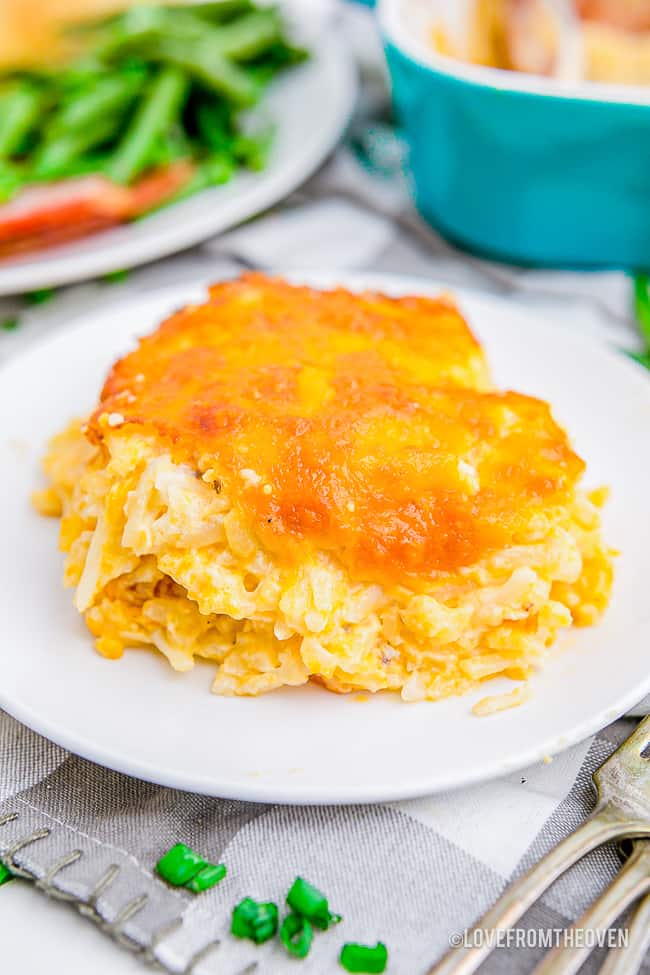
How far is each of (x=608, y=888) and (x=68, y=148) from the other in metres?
3.89

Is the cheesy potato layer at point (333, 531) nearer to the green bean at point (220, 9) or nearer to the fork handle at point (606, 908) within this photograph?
the fork handle at point (606, 908)

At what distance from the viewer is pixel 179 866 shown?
2.31 meters

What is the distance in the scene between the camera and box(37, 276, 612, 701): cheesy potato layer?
2479 millimetres

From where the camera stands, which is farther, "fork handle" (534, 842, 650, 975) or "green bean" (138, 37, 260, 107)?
"green bean" (138, 37, 260, 107)

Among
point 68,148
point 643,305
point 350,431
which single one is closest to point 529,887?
point 350,431

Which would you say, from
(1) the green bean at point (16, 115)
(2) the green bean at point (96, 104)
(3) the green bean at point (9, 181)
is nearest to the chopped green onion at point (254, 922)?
(3) the green bean at point (9, 181)

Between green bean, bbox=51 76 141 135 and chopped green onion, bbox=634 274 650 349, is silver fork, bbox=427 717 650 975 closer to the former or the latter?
chopped green onion, bbox=634 274 650 349

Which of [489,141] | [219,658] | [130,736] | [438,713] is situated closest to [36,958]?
[130,736]

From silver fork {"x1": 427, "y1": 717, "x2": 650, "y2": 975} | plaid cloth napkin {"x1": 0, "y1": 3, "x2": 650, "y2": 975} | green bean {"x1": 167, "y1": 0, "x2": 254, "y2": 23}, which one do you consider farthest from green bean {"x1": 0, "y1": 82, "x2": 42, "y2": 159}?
silver fork {"x1": 427, "y1": 717, "x2": 650, "y2": 975}

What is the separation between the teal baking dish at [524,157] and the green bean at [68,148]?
1378 millimetres

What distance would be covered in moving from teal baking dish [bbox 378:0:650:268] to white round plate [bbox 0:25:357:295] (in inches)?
21.7

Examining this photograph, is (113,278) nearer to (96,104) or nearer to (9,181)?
(9,181)

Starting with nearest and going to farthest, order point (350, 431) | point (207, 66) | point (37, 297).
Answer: point (350, 431) → point (37, 297) → point (207, 66)

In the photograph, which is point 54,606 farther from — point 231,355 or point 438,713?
point 438,713
